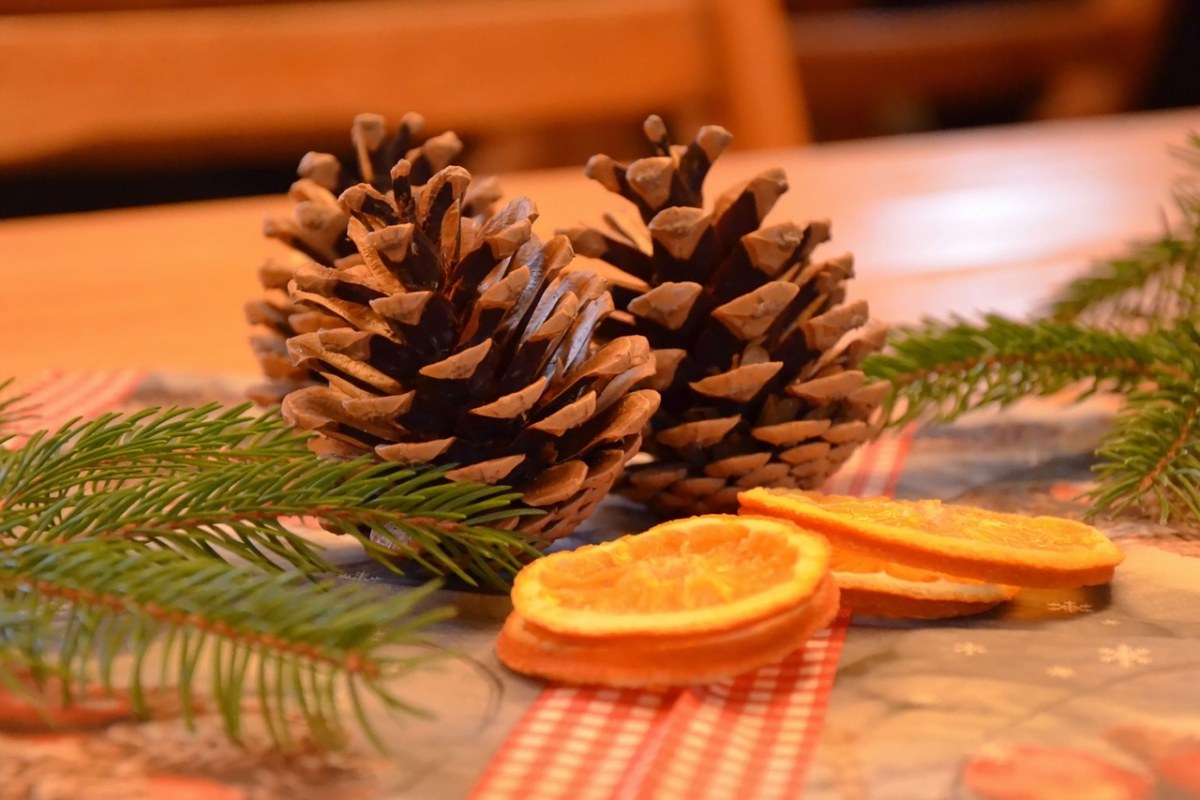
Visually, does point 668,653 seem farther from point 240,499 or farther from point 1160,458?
point 1160,458

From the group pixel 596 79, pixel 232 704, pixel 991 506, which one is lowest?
pixel 991 506

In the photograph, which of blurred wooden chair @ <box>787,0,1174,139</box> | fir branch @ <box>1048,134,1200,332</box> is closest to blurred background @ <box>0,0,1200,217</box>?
blurred wooden chair @ <box>787,0,1174,139</box>

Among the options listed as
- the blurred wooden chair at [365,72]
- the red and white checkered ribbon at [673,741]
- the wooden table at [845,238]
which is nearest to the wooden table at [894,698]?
the red and white checkered ribbon at [673,741]

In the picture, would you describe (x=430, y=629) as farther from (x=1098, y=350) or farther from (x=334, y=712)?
(x=1098, y=350)

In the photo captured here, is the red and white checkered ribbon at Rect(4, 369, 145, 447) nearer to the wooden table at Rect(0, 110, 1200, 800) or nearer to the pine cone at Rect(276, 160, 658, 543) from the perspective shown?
the wooden table at Rect(0, 110, 1200, 800)

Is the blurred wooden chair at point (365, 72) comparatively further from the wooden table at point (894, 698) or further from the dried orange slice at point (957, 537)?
the dried orange slice at point (957, 537)

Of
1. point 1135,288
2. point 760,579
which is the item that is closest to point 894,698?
point 760,579

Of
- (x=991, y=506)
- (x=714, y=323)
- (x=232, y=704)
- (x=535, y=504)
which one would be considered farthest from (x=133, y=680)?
(x=991, y=506)
